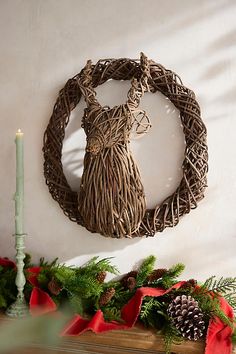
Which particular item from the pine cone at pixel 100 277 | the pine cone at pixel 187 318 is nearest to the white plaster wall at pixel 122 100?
the pine cone at pixel 100 277

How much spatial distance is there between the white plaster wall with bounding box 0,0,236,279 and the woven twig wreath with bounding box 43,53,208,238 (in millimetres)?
59

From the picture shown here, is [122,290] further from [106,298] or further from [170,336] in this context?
[170,336]

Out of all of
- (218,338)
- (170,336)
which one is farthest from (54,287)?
(218,338)

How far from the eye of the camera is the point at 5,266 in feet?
4.50

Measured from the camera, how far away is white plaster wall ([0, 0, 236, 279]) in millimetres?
1245

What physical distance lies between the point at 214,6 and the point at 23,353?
3.96 ft

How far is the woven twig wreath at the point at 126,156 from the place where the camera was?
3.84 ft

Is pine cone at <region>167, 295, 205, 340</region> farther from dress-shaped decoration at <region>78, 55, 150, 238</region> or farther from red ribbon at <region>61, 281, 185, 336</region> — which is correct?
dress-shaped decoration at <region>78, 55, 150, 238</region>

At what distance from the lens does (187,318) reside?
3.51 feet

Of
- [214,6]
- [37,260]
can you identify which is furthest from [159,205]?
[214,6]

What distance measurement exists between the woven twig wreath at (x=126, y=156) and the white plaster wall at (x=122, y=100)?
0.06 metres

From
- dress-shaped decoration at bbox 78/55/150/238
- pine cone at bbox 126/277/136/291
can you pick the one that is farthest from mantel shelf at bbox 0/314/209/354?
dress-shaped decoration at bbox 78/55/150/238

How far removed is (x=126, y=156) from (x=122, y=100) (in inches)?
8.4

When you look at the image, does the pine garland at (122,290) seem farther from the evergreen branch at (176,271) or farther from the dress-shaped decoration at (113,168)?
the dress-shaped decoration at (113,168)
